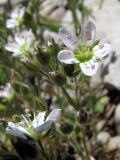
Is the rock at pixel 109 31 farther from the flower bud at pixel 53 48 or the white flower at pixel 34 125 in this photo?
the white flower at pixel 34 125

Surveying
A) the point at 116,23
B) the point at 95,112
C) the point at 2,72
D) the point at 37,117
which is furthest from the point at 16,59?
the point at 37,117

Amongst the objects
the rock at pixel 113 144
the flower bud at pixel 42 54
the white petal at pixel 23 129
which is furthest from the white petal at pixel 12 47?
the white petal at pixel 23 129

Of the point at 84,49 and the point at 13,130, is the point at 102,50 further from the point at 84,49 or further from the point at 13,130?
the point at 13,130

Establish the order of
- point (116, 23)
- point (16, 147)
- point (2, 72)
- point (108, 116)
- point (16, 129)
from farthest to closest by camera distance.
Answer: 1. point (116, 23)
2. point (108, 116)
3. point (2, 72)
4. point (16, 147)
5. point (16, 129)

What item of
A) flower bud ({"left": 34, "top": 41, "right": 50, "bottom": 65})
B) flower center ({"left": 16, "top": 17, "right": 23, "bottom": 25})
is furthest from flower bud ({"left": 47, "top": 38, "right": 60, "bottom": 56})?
flower center ({"left": 16, "top": 17, "right": 23, "bottom": 25})

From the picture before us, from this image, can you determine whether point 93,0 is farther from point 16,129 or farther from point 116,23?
point 16,129

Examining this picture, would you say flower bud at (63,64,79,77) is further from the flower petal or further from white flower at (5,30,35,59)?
white flower at (5,30,35,59)

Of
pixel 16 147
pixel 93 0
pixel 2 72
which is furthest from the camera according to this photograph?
pixel 93 0
